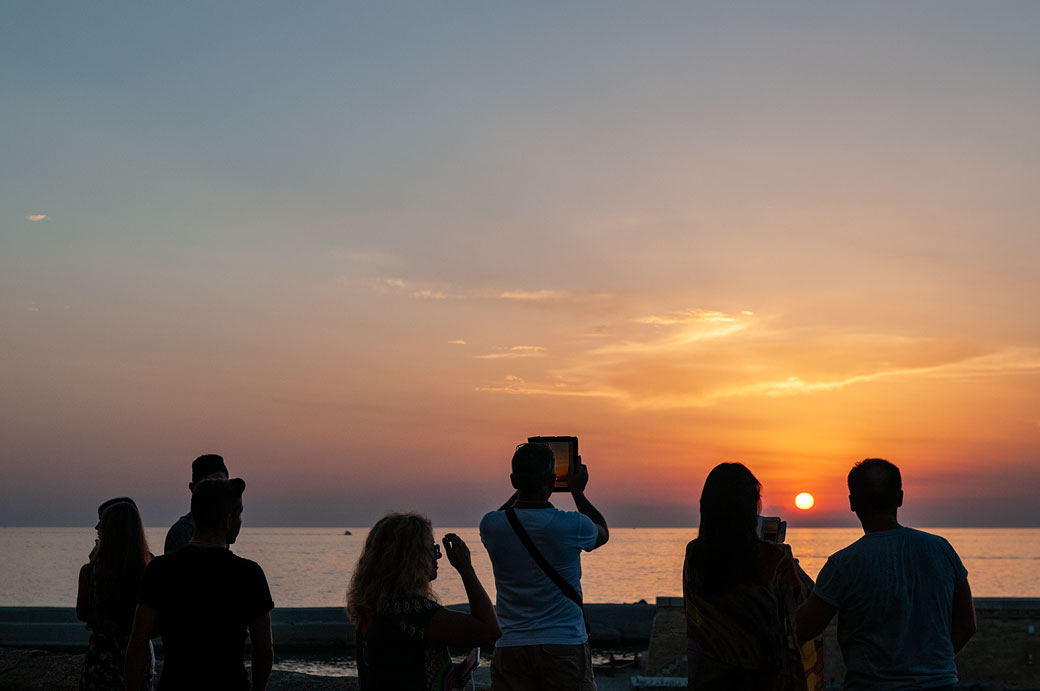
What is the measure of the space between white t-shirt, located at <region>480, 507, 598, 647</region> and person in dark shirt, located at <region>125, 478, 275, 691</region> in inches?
57.6

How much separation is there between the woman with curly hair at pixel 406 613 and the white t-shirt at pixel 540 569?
1.01 m

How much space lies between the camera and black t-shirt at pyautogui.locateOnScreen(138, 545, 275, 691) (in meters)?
4.48

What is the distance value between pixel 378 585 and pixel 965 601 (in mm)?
2821

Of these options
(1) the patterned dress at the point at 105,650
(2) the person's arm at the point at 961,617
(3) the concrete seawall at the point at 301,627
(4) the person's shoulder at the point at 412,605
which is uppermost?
(4) the person's shoulder at the point at 412,605

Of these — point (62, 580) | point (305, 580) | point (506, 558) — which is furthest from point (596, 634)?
point (62, 580)

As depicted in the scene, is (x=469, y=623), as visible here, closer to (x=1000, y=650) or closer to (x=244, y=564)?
(x=244, y=564)

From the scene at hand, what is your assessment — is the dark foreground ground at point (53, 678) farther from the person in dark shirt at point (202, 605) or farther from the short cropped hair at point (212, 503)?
the short cropped hair at point (212, 503)

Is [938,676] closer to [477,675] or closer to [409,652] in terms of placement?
[409,652]

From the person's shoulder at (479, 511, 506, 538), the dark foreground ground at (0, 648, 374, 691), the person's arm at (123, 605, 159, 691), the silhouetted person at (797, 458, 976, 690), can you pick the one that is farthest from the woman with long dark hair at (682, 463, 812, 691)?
the dark foreground ground at (0, 648, 374, 691)

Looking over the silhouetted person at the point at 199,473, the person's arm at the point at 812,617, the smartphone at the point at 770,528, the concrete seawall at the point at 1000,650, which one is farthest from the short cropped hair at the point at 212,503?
the concrete seawall at the point at 1000,650

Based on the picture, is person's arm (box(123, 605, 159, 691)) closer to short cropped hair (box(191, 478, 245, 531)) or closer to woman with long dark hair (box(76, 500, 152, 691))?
short cropped hair (box(191, 478, 245, 531))

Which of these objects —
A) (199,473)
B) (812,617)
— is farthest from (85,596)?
(812,617)

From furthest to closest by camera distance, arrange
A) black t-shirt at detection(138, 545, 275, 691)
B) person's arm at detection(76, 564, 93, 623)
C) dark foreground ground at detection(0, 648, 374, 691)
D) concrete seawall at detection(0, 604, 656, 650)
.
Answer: concrete seawall at detection(0, 604, 656, 650) → dark foreground ground at detection(0, 648, 374, 691) → person's arm at detection(76, 564, 93, 623) → black t-shirt at detection(138, 545, 275, 691)

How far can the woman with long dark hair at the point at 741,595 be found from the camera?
468cm
